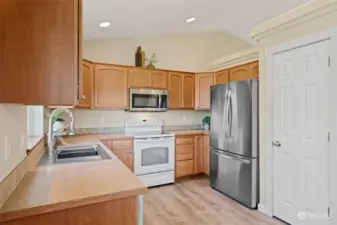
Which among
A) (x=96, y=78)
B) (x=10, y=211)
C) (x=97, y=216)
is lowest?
(x=97, y=216)

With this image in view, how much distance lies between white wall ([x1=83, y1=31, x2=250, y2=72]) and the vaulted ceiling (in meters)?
0.24

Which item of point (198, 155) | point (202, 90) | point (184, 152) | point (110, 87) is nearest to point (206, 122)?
point (202, 90)

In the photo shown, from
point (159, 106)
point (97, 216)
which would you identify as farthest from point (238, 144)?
point (97, 216)

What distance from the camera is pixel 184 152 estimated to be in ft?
14.5

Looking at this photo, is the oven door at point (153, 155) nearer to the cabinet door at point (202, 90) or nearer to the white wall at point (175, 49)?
the cabinet door at point (202, 90)

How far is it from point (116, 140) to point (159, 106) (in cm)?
110

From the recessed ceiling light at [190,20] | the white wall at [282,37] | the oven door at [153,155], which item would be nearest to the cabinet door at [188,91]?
the oven door at [153,155]

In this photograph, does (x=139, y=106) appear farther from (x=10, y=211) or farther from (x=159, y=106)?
(x=10, y=211)

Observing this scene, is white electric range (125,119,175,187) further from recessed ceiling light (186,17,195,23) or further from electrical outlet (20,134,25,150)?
electrical outlet (20,134,25,150)

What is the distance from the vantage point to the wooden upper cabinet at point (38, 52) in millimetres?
908

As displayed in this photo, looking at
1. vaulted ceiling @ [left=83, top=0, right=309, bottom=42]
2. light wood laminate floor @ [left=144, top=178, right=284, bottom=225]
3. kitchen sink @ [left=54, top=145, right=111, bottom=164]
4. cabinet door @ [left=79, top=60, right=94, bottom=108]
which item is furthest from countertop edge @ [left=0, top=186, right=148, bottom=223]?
cabinet door @ [left=79, top=60, right=94, bottom=108]

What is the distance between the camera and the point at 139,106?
4227 mm

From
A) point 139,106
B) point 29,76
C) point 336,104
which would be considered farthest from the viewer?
point 139,106

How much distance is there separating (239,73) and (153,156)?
205 cm
